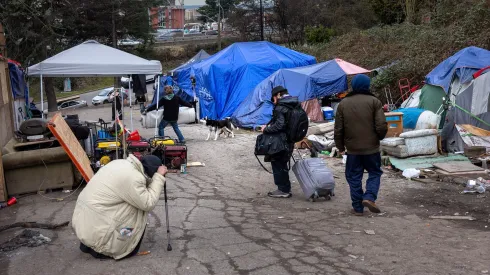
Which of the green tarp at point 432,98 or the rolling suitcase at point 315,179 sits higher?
the green tarp at point 432,98

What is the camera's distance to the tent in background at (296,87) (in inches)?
694

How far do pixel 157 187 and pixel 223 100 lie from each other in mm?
15624

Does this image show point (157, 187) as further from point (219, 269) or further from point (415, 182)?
point (415, 182)

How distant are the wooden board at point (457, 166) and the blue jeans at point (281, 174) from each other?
10.4 ft

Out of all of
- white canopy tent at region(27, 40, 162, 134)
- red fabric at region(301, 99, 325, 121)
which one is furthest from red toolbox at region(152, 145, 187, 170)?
red fabric at region(301, 99, 325, 121)

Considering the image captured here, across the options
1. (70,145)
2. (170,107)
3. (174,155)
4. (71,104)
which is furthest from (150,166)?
(71,104)

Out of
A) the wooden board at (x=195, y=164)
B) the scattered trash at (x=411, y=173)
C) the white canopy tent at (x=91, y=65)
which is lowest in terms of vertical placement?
the wooden board at (x=195, y=164)

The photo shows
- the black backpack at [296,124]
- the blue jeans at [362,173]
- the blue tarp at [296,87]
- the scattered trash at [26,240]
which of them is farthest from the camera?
the blue tarp at [296,87]

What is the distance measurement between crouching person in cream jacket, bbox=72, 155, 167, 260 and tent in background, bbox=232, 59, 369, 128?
12.3 meters

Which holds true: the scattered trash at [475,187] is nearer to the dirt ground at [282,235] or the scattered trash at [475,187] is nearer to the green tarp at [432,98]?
the dirt ground at [282,235]

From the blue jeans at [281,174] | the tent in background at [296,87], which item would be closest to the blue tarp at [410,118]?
the tent in background at [296,87]

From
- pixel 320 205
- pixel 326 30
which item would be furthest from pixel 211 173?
pixel 326 30

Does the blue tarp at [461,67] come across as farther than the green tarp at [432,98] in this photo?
No

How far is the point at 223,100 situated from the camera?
20.6 meters
